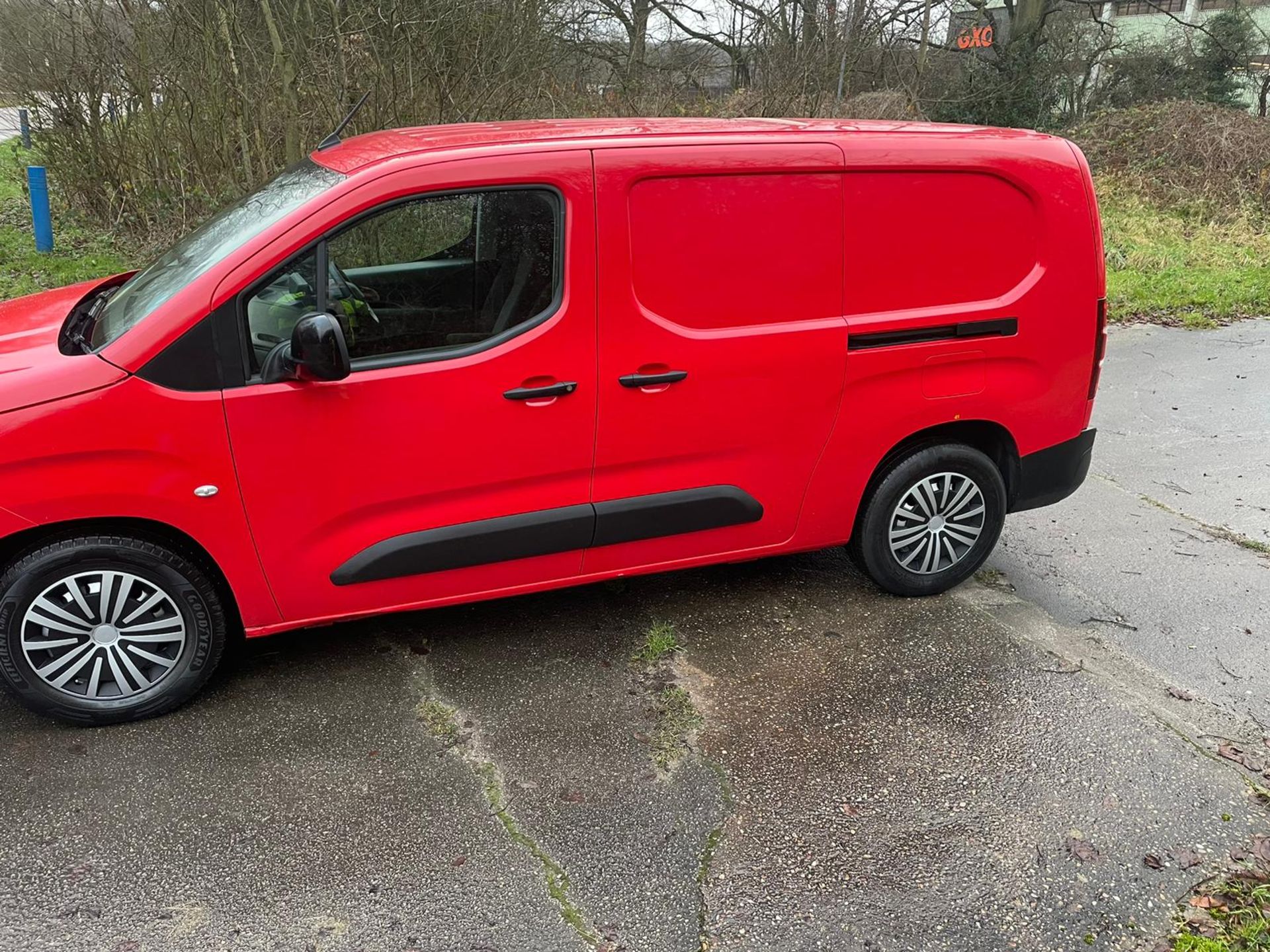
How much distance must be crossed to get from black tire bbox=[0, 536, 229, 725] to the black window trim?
71 centimetres

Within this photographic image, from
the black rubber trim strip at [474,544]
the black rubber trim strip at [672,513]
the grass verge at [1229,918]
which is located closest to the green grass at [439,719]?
the black rubber trim strip at [474,544]

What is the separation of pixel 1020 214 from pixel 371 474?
2684 millimetres

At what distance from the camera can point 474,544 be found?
3.44m

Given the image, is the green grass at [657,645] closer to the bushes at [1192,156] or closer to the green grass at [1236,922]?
the green grass at [1236,922]

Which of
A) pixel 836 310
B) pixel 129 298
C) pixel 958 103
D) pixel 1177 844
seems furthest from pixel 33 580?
pixel 958 103

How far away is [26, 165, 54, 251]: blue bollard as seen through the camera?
9.80 metres

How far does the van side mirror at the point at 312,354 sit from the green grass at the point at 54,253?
257 inches

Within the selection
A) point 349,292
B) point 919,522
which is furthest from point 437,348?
point 919,522

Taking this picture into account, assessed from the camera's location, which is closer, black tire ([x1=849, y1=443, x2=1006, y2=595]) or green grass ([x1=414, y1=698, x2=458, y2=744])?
green grass ([x1=414, y1=698, x2=458, y2=744])

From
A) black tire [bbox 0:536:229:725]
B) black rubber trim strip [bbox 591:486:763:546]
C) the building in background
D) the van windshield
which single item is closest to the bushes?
the building in background

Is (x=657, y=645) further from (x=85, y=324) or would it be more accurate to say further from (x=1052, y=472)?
(x=85, y=324)

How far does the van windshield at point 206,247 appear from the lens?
3195 millimetres

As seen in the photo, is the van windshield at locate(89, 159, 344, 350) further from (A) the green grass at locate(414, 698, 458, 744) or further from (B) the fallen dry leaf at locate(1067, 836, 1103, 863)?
(B) the fallen dry leaf at locate(1067, 836, 1103, 863)

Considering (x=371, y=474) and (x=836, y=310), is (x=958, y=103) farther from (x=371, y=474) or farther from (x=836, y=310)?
(x=371, y=474)
